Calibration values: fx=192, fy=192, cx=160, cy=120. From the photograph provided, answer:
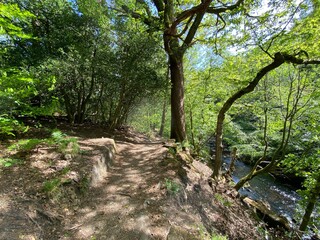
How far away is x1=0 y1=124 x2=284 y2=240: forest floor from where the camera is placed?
281cm

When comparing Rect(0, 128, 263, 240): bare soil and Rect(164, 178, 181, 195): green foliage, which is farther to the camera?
Rect(164, 178, 181, 195): green foliage

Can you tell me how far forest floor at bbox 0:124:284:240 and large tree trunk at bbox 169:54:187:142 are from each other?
5.28 feet

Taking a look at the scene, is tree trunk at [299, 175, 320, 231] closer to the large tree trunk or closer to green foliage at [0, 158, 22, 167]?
the large tree trunk

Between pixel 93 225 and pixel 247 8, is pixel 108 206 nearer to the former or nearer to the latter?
pixel 93 225

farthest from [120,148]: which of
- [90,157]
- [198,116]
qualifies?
[198,116]

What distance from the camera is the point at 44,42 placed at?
22.4 feet

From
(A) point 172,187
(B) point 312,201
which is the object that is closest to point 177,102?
(A) point 172,187

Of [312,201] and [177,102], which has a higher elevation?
[177,102]

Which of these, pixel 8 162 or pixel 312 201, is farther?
pixel 312 201

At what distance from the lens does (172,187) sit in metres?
4.21

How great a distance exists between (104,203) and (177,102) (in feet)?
13.7

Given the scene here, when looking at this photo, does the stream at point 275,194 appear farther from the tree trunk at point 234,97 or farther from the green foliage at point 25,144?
the green foliage at point 25,144

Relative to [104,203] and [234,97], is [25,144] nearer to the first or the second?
[104,203]

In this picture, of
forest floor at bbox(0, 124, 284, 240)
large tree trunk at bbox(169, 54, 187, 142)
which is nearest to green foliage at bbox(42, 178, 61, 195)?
forest floor at bbox(0, 124, 284, 240)
